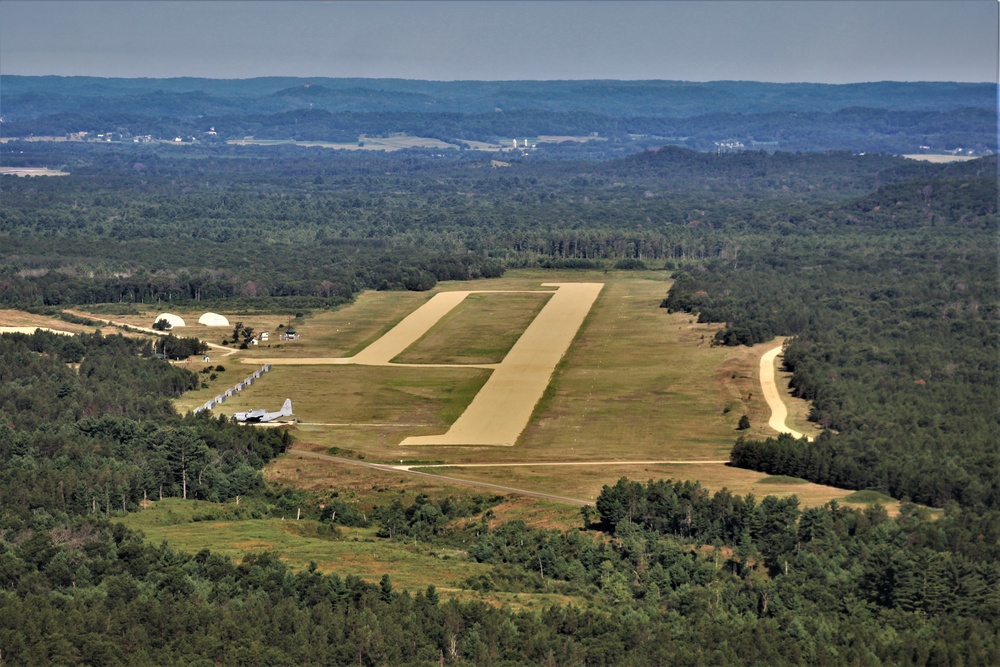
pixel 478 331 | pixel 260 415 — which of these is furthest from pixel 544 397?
pixel 478 331

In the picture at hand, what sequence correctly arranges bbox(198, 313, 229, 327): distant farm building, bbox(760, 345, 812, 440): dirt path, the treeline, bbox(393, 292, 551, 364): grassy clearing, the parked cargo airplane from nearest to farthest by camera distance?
1. the treeline
2. bbox(760, 345, 812, 440): dirt path
3. the parked cargo airplane
4. bbox(393, 292, 551, 364): grassy clearing
5. bbox(198, 313, 229, 327): distant farm building

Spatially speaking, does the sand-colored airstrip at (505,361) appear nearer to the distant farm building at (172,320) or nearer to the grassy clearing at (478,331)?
the grassy clearing at (478,331)

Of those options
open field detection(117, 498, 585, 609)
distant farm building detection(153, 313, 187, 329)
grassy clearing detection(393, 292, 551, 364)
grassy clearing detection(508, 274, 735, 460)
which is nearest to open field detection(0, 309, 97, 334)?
distant farm building detection(153, 313, 187, 329)

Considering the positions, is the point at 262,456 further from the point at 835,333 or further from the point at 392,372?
the point at 835,333

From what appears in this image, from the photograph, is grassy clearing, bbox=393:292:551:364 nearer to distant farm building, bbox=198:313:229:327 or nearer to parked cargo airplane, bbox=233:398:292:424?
distant farm building, bbox=198:313:229:327

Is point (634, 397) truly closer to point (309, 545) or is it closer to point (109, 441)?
point (109, 441)

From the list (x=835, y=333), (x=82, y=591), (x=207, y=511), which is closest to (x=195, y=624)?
(x=82, y=591)
